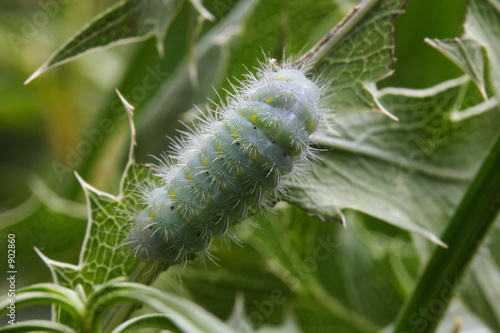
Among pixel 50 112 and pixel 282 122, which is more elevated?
pixel 50 112

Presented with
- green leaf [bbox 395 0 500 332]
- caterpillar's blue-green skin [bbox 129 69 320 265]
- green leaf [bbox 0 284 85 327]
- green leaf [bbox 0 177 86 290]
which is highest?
green leaf [bbox 0 177 86 290]

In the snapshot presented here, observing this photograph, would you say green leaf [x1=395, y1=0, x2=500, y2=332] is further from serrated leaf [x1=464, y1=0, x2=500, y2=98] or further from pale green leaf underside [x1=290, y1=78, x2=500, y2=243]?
pale green leaf underside [x1=290, y1=78, x2=500, y2=243]

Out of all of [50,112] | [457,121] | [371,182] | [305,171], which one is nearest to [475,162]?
[457,121]

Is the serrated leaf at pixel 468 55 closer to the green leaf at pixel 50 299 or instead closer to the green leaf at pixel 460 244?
the green leaf at pixel 460 244

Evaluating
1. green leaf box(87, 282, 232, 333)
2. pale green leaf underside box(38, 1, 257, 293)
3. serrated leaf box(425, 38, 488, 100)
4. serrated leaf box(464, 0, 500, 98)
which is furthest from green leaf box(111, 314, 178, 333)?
serrated leaf box(464, 0, 500, 98)

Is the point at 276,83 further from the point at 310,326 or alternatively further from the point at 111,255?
the point at 310,326

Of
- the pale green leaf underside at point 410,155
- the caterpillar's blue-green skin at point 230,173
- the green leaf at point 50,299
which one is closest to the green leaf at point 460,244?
the pale green leaf underside at point 410,155
